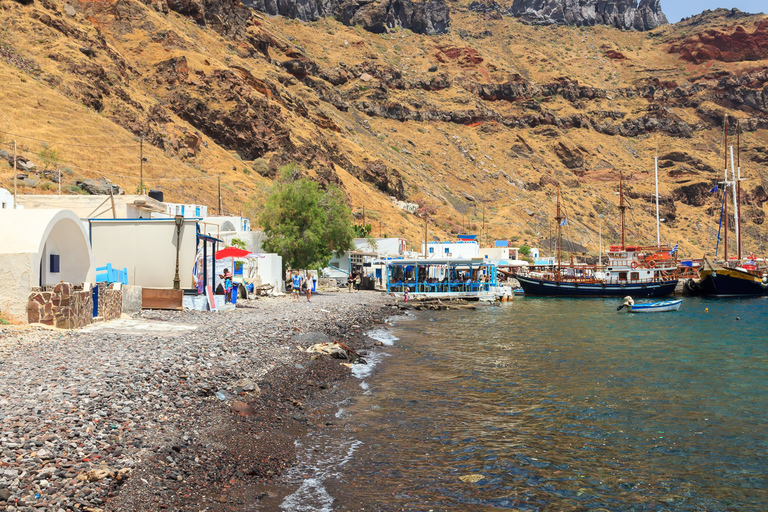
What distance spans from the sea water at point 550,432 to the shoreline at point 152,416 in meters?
0.97

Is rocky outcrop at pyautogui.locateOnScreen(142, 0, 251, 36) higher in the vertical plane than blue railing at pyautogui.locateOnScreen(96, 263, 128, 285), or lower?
higher

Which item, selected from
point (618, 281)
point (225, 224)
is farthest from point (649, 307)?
point (225, 224)

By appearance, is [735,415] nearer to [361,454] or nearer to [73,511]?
[361,454]

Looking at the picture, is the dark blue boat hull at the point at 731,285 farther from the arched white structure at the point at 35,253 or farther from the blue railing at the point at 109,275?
the arched white structure at the point at 35,253

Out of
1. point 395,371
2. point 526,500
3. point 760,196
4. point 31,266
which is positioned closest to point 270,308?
point 395,371

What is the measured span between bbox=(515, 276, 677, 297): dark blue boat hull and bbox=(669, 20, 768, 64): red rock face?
142969 mm

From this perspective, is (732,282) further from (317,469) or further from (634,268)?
(317,469)

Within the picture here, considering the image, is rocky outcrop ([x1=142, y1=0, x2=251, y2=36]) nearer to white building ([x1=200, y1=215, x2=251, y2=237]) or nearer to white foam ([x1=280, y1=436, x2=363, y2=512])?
white building ([x1=200, y1=215, x2=251, y2=237])

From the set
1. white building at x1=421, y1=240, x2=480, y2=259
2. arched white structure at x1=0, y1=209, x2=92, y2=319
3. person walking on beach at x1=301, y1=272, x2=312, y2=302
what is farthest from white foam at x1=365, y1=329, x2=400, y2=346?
white building at x1=421, y1=240, x2=480, y2=259

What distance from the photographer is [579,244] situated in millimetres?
99250

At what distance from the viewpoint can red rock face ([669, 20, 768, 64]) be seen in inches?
6796

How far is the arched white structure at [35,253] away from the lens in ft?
48.0

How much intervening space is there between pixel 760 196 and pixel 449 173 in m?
75.7

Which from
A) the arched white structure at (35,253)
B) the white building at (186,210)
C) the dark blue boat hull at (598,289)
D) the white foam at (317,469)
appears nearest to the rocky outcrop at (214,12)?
the white building at (186,210)
